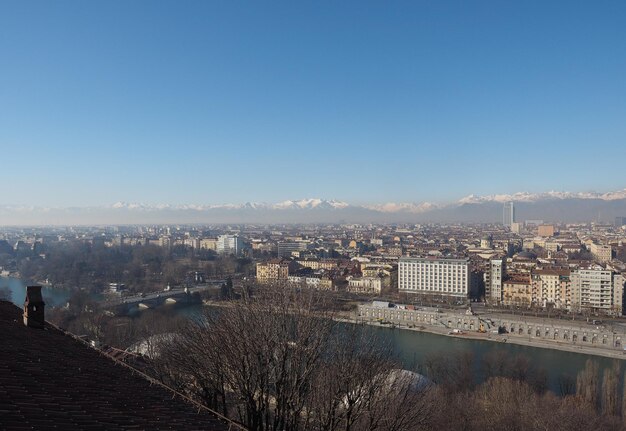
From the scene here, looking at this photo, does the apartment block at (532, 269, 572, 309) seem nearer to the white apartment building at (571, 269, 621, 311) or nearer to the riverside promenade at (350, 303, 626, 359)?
the white apartment building at (571, 269, 621, 311)

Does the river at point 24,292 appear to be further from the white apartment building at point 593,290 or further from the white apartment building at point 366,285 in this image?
the white apartment building at point 593,290

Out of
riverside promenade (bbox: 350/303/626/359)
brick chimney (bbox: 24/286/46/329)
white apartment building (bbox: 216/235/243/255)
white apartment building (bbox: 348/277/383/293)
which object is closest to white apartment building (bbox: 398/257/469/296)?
white apartment building (bbox: 348/277/383/293)

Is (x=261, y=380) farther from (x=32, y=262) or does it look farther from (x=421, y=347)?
(x=32, y=262)

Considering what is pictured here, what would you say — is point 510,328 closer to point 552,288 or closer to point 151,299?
Answer: point 552,288

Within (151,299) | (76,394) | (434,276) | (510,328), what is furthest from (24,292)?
(76,394)

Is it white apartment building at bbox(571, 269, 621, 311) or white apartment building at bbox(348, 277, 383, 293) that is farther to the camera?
white apartment building at bbox(348, 277, 383, 293)

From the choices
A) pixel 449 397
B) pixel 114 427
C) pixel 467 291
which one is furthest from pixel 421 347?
pixel 114 427

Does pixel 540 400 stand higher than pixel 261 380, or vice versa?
pixel 261 380
